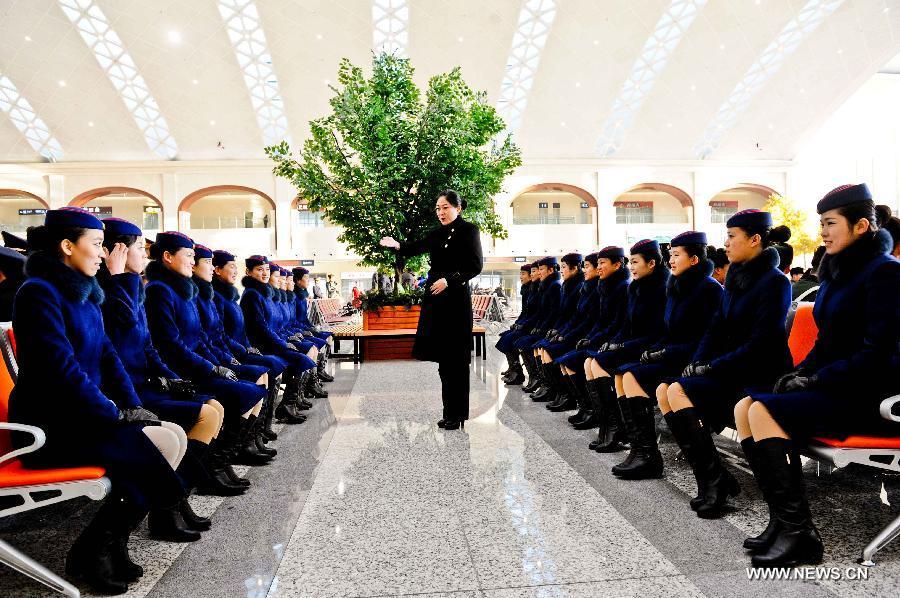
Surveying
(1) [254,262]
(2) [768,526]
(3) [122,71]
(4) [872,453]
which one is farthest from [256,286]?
(3) [122,71]

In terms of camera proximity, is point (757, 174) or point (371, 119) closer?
A: point (371, 119)

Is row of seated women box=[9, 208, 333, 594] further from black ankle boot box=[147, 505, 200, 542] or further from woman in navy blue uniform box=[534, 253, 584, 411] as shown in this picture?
woman in navy blue uniform box=[534, 253, 584, 411]

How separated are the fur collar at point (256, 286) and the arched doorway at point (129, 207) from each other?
28931 mm

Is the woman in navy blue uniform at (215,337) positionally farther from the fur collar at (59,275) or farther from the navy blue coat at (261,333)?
the fur collar at (59,275)

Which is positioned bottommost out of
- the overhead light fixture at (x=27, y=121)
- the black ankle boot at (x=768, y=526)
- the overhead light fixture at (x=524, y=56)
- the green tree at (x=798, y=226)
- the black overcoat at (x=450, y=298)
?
the black ankle boot at (x=768, y=526)

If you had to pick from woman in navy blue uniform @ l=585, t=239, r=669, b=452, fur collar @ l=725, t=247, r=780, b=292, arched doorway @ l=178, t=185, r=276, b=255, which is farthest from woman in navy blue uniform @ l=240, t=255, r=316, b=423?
arched doorway @ l=178, t=185, r=276, b=255

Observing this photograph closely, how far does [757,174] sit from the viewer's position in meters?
34.0

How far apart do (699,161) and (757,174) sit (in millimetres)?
3785

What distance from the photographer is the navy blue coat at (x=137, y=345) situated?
2.99 meters

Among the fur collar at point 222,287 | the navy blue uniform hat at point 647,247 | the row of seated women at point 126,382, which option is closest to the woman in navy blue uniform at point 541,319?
the navy blue uniform hat at point 647,247

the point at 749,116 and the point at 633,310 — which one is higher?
the point at 749,116

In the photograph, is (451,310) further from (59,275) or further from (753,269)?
(59,275)

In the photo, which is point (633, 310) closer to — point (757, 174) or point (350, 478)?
point (350, 478)

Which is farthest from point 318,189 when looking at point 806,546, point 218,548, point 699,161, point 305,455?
point 699,161
